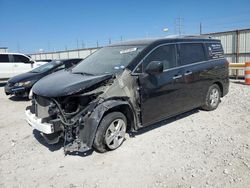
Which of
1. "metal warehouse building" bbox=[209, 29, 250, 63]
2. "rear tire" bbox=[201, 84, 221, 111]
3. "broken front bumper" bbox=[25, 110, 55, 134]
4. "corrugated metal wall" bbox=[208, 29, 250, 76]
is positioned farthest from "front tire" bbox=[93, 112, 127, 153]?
"metal warehouse building" bbox=[209, 29, 250, 63]

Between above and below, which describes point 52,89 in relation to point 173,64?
below

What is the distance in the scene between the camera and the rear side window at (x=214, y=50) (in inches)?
246

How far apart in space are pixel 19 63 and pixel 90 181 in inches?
510

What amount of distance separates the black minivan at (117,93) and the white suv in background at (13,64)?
10.6 meters

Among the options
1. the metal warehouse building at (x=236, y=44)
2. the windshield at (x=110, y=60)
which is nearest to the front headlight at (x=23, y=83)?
the windshield at (x=110, y=60)

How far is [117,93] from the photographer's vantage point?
4.18 m

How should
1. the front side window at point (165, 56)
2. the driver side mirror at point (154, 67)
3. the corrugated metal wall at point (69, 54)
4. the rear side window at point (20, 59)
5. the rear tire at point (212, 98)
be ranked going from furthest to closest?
1. the corrugated metal wall at point (69, 54)
2. the rear side window at point (20, 59)
3. the rear tire at point (212, 98)
4. the front side window at point (165, 56)
5. the driver side mirror at point (154, 67)

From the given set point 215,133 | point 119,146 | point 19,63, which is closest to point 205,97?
point 215,133

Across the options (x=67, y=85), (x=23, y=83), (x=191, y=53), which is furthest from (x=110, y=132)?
(x=23, y=83)

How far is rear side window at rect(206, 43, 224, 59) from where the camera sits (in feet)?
20.5

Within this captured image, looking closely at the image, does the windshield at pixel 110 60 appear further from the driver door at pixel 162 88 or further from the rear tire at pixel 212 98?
the rear tire at pixel 212 98

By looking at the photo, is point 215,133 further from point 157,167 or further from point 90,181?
point 90,181

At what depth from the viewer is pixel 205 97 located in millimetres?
6086

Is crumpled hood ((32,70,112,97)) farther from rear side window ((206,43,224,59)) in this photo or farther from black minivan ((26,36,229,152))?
rear side window ((206,43,224,59))
